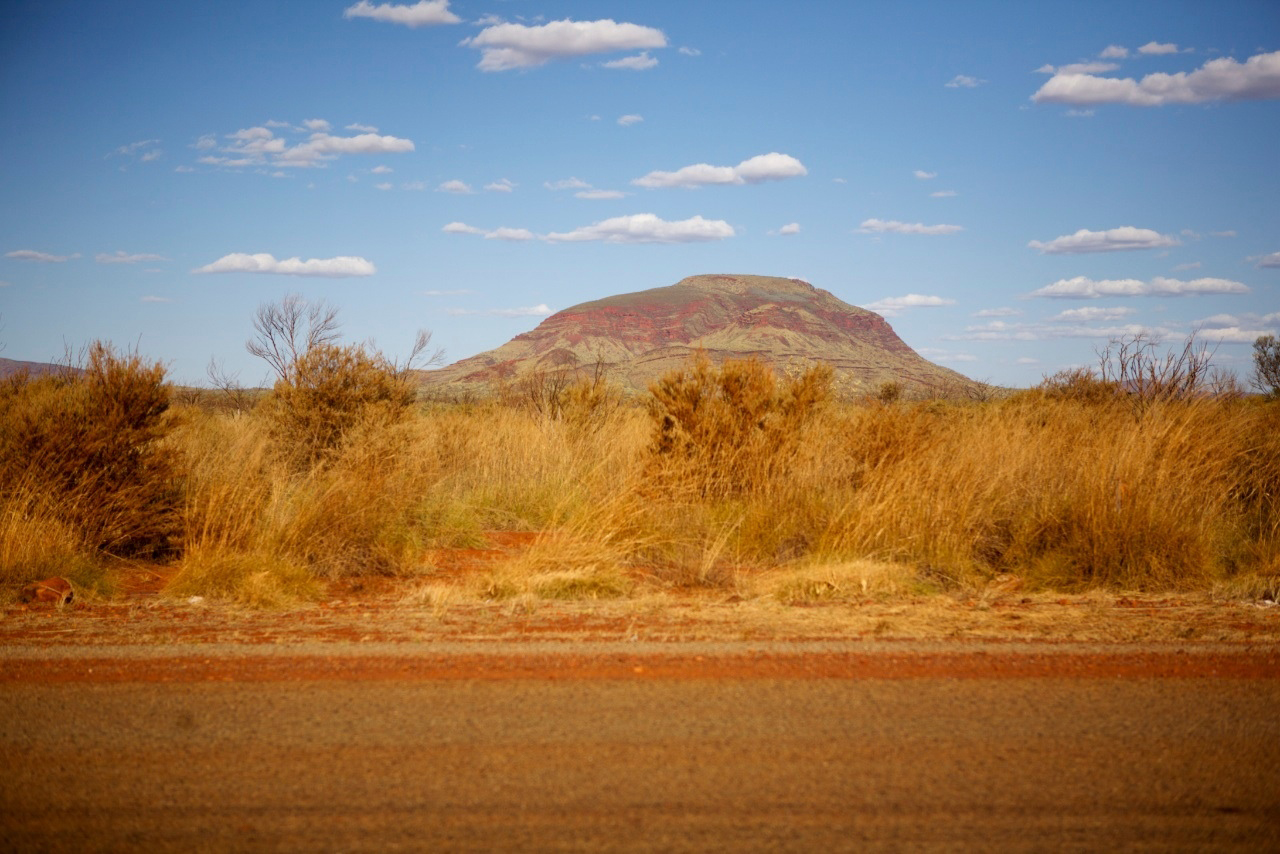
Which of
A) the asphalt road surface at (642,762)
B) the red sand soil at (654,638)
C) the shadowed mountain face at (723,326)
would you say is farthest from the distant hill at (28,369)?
the shadowed mountain face at (723,326)

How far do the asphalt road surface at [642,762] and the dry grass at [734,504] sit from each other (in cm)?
300

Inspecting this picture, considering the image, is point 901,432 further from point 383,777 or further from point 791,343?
point 791,343

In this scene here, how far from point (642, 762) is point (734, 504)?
24.3ft

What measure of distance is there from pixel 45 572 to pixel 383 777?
255 inches

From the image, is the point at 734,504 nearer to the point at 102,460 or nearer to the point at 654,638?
the point at 654,638

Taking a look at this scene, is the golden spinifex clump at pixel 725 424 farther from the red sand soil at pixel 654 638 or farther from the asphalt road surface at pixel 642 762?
the asphalt road surface at pixel 642 762

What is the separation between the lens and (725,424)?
12.8 meters

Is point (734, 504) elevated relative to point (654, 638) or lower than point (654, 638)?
elevated

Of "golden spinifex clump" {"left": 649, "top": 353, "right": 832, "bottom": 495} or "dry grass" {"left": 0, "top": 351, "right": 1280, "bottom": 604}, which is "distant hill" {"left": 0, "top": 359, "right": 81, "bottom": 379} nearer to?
"dry grass" {"left": 0, "top": 351, "right": 1280, "bottom": 604}

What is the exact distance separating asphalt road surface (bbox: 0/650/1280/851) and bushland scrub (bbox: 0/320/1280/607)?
10.4 feet

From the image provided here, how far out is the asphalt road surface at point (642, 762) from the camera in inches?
142

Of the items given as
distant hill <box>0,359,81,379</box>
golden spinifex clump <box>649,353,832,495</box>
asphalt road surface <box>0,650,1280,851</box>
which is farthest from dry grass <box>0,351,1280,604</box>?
distant hill <box>0,359,81,379</box>

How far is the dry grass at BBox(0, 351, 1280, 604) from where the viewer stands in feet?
29.8

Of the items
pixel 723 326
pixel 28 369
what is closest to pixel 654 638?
pixel 28 369
